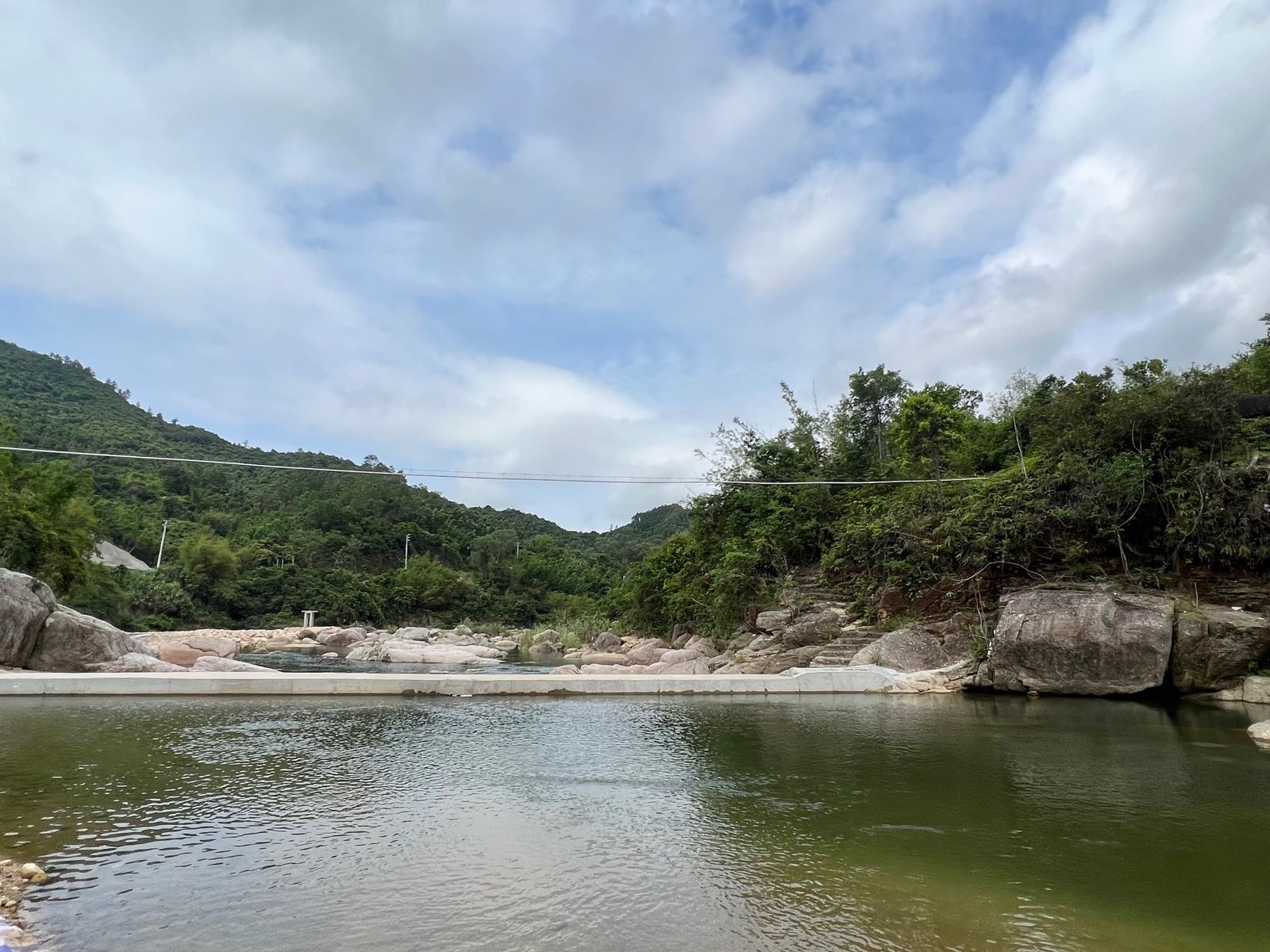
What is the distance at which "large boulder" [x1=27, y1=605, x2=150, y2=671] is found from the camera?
13.1 metres

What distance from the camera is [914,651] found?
1508 cm

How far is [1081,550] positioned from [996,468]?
10.4 meters

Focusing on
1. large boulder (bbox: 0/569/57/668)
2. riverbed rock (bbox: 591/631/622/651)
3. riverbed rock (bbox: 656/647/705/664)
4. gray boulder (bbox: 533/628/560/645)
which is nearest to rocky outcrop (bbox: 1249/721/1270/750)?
riverbed rock (bbox: 656/647/705/664)

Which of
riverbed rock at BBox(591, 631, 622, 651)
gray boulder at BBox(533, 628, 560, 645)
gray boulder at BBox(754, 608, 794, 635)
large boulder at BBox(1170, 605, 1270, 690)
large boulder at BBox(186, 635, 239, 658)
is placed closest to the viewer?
large boulder at BBox(1170, 605, 1270, 690)

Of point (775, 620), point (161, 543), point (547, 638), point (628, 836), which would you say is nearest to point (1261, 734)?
point (628, 836)

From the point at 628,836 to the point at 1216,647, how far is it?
12.4m

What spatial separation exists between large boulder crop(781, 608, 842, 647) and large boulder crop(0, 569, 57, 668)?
15.6 m

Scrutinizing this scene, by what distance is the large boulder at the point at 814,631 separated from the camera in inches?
675

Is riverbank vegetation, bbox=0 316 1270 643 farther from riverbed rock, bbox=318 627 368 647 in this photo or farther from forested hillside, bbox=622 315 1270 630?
riverbed rock, bbox=318 627 368 647

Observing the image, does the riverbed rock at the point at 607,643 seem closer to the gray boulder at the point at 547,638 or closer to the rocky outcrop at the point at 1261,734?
the gray boulder at the point at 547,638

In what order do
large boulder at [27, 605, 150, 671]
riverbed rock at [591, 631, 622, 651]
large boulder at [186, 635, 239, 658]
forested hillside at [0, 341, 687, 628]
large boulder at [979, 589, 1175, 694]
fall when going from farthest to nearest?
forested hillside at [0, 341, 687, 628] → riverbed rock at [591, 631, 622, 651] → large boulder at [186, 635, 239, 658] → large boulder at [27, 605, 150, 671] → large boulder at [979, 589, 1175, 694]

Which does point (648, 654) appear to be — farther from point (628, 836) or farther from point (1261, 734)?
point (628, 836)

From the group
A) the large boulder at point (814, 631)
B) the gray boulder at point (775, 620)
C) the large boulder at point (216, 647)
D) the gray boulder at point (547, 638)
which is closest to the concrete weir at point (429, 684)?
the large boulder at point (814, 631)

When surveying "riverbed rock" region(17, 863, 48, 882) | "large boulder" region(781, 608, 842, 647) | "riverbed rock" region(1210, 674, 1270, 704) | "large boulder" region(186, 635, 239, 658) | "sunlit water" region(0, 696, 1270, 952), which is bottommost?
"sunlit water" region(0, 696, 1270, 952)
